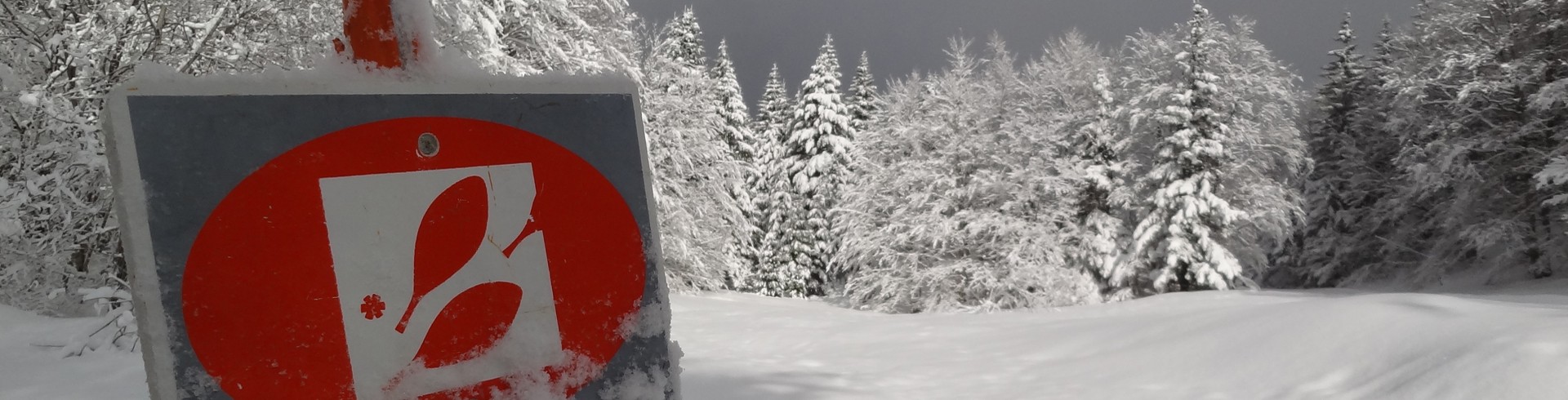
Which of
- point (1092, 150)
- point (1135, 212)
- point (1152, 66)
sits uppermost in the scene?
point (1152, 66)

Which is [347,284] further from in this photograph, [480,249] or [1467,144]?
[1467,144]

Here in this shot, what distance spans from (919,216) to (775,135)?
56.0 feet

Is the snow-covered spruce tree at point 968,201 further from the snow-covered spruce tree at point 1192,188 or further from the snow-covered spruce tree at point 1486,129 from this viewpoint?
the snow-covered spruce tree at point 1486,129

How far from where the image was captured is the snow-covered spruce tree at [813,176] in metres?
28.5

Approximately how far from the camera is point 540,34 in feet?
29.0

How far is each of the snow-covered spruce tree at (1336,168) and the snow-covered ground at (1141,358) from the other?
19.7 meters

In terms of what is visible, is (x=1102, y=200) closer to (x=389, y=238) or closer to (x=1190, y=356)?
(x=1190, y=356)

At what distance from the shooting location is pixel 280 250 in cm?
109

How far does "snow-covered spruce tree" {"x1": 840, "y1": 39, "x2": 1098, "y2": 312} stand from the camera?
54.4ft

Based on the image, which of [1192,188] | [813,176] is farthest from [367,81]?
[813,176]

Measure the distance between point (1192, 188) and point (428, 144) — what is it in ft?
64.9

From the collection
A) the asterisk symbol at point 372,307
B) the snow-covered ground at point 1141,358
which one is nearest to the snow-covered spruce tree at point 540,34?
the snow-covered ground at point 1141,358

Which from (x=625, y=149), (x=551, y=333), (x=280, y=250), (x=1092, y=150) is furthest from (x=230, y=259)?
(x=1092, y=150)

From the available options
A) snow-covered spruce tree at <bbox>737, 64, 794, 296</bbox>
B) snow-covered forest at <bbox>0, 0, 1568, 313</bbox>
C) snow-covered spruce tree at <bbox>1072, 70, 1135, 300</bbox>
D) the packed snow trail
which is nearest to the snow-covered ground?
the packed snow trail
